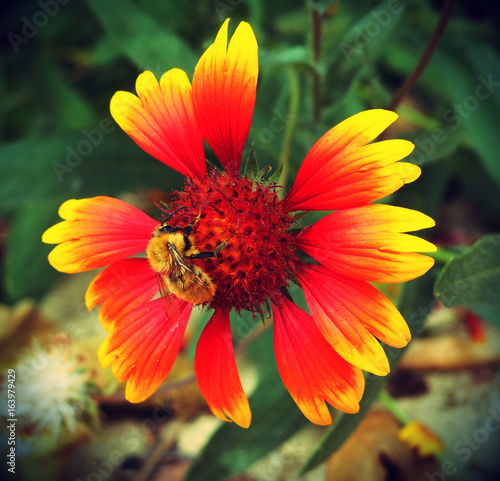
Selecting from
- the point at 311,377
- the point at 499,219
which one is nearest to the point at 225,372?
the point at 311,377

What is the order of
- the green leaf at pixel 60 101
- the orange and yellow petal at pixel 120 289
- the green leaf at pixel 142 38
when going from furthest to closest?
the green leaf at pixel 60 101 < the green leaf at pixel 142 38 < the orange and yellow petal at pixel 120 289

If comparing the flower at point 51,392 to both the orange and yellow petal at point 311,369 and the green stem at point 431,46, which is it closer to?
the orange and yellow petal at point 311,369

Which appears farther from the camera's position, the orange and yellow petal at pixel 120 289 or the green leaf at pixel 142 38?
the green leaf at pixel 142 38

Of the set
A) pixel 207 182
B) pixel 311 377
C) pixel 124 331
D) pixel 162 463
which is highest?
pixel 207 182

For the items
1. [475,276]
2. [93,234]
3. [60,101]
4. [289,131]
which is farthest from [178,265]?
[60,101]

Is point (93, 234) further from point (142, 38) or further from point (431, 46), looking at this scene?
point (431, 46)

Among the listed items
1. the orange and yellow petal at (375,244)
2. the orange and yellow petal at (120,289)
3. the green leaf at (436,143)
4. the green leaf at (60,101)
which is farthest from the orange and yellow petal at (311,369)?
the green leaf at (60,101)

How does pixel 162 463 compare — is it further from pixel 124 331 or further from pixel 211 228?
pixel 211 228
